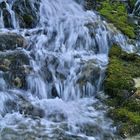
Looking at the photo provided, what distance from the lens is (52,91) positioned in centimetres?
1250

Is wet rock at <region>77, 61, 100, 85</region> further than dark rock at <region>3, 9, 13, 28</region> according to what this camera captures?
No

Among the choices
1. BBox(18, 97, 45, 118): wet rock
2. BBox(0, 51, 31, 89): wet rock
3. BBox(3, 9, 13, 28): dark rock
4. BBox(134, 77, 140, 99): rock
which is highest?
BBox(3, 9, 13, 28): dark rock

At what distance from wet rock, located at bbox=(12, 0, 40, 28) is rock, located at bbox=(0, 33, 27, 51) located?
1.39 m

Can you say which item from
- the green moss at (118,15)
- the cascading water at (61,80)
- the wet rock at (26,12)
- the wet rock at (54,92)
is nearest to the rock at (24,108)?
the cascading water at (61,80)

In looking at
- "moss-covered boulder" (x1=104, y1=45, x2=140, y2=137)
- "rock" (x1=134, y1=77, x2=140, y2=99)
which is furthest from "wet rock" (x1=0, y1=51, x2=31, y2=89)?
"rock" (x1=134, y1=77, x2=140, y2=99)

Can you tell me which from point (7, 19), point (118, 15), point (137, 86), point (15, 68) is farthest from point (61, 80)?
point (118, 15)

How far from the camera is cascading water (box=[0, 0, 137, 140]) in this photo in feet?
34.4

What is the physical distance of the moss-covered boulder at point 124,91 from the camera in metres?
10.6

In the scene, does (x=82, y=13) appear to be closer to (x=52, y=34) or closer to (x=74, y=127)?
(x=52, y=34)

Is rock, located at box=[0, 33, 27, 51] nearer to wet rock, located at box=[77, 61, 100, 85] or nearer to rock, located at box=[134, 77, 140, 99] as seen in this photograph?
wet rock, located at box=[77, 61, 100, 85]

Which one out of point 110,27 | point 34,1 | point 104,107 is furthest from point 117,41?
point 104,107

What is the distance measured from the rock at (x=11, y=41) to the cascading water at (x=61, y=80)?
0.26m

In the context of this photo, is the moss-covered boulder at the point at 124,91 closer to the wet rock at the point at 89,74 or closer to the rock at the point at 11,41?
the wet rock at the point at 89,74

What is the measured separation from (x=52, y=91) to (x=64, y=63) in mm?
1293
